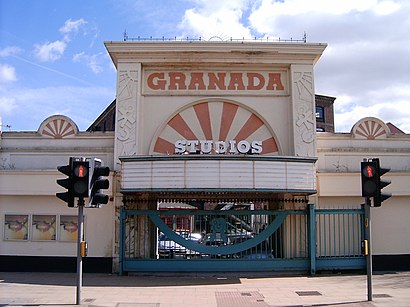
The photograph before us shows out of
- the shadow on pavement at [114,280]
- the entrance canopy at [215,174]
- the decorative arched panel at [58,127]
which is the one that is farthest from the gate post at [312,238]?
the decorative arched panel at [58,127]

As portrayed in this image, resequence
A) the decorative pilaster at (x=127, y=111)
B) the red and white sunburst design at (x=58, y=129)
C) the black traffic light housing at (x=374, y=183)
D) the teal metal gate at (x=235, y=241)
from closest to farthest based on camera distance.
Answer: the black traffic light housing at (x=374, y=183) < the teal metal gate at (x=235, y=241) < the decorative pilaster at (x=127, y=111) < the red and white sunburst design at (x=58, y=129)

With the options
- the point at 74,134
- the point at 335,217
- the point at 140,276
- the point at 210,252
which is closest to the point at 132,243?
the point at 140,276

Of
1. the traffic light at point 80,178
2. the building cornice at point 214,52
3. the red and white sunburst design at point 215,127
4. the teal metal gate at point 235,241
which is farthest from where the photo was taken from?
the red and white sunburst design at point 215,127

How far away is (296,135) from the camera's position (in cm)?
1770

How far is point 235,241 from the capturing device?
16.5 metres

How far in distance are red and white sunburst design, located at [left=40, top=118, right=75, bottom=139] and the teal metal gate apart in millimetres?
3948

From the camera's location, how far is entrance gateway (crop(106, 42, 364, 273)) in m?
15.5

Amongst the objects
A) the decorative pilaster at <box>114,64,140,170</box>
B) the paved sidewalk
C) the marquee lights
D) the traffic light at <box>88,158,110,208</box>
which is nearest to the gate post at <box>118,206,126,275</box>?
the paved sidewalk

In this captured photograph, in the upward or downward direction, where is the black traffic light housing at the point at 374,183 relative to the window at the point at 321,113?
downward

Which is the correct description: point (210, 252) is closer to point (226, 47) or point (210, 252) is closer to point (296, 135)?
point (296, 135)

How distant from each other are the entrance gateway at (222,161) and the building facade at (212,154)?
0.13 feet

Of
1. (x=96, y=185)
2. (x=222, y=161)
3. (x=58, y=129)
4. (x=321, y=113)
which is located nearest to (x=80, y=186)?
(x=96, y=185)

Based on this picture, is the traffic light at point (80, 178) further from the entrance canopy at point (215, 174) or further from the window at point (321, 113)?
the window at point (321, 113)

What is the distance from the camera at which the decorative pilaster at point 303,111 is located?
17.7 meters
